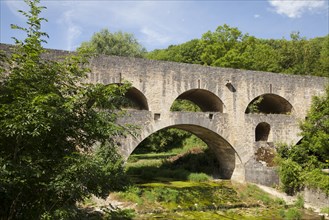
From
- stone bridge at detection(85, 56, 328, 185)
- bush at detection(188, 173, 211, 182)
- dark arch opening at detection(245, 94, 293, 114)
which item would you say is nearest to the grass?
bush at detection(188, 173, 211, 182)

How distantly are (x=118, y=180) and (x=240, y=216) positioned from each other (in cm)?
775

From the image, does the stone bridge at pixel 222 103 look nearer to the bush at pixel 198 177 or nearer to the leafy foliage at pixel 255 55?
the bush at pixel 198 177

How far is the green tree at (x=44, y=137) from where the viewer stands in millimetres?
5180

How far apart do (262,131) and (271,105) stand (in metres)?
2.89

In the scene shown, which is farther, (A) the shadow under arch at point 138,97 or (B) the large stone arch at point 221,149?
(B) the large stone arch at point 221,149

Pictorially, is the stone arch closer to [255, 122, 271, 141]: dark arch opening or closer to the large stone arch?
the large stone arch

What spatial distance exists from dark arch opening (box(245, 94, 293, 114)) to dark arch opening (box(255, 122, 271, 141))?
3.70 feet

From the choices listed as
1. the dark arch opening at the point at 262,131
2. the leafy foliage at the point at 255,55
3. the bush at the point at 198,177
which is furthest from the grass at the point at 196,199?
the leafy foliage at the point at 255,55

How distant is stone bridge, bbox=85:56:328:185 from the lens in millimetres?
16281

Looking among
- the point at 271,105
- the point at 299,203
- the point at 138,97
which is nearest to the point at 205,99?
the point at 138,97

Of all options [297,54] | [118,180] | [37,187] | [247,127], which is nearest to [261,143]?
[247,127]

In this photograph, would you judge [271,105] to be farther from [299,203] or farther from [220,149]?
[299,203]

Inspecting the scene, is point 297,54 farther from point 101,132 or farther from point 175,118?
point 101,132

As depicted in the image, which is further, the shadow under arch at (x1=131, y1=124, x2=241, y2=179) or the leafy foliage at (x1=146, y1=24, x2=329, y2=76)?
the leafy foliage at (x1=146, y1=24, x2=329, y2=76)
